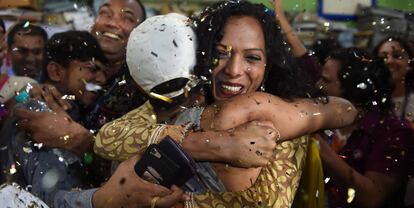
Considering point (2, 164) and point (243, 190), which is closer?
point (243, 190)

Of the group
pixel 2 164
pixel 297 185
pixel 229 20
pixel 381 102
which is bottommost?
pixel 2 164

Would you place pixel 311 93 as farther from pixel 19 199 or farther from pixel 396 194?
pixel 19 199

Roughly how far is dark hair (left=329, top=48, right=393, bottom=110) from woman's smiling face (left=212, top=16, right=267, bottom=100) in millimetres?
133

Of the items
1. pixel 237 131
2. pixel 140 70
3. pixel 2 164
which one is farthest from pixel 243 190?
pixel 2 164

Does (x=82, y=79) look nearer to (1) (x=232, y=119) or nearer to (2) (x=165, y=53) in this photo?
(2) (x=165, y=53)

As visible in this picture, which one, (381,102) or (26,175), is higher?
(381,102)

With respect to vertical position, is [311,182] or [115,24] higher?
[115,24]

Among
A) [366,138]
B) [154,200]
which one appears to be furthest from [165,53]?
[366,138]

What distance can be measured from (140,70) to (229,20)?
6.0 inches

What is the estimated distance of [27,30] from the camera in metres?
1.08

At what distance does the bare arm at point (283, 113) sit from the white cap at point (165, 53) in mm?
76

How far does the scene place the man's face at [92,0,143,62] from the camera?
0.97m

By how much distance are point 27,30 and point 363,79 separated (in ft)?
2.03

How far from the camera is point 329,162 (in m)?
0.88
